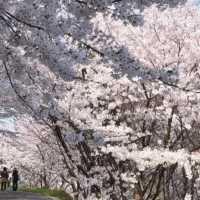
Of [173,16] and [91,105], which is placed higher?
[173,16]

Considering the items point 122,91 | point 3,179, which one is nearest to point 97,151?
point 122,91

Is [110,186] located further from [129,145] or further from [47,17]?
[47,17]

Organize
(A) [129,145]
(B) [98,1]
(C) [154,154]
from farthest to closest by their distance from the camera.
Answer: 1. (A) [129,145]
2. (C) [154,154]
3. (B) [98,1]

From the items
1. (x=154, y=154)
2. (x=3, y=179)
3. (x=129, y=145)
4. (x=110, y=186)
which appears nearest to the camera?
(x=154, y=154)

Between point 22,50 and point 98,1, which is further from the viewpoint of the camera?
point 22,50

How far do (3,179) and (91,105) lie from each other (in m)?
18.4

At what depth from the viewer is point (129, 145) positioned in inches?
648

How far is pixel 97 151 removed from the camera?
15969 millimetres

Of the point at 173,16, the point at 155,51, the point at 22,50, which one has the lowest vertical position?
the point at 22,50

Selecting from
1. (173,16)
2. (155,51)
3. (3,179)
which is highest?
(173,16)

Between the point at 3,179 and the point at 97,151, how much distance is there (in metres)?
19.3

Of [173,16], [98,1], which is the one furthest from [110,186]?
[98,1]

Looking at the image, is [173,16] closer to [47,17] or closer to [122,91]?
[122,91]

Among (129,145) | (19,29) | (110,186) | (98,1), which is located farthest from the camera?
(110,186)
